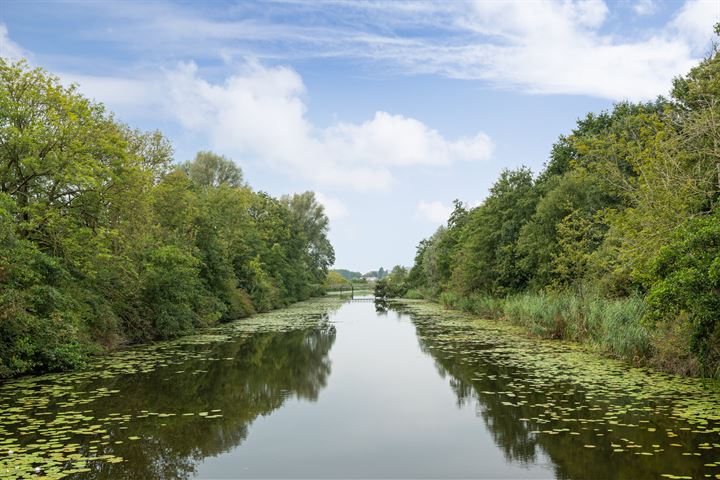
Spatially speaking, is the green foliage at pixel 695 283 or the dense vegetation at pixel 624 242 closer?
the green foliage at pixel 695 283

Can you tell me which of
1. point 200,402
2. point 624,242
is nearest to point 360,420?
point 200,402

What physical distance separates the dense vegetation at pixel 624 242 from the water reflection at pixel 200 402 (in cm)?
872

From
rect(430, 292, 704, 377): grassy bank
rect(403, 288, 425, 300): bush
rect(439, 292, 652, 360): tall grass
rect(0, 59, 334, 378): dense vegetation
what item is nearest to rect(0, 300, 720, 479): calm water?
rect(430, 292, 704, 377): grassy bank

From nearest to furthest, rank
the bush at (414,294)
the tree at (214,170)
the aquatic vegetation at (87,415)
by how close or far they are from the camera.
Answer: the aquatic vegetation at (87,415) < the tree at (214,170) < the bush at (414,294)

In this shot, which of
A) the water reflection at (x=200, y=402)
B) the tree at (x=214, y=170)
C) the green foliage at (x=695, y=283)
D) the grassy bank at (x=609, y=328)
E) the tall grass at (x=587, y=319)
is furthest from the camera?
the tree at (x=214, y=170)

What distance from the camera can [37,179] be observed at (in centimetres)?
1797

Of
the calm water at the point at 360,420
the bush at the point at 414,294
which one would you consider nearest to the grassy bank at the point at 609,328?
the calm water at the point at 360,420

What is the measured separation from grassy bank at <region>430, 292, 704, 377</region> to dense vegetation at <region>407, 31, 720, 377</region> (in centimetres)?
4

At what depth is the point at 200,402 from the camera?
11.9m

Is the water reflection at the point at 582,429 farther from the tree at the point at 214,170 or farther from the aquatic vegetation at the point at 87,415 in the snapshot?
the tree at the point at 214,170

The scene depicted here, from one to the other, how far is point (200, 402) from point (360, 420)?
→ 3.59m

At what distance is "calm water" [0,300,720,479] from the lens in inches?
310

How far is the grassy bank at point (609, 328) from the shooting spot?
46.0 feet

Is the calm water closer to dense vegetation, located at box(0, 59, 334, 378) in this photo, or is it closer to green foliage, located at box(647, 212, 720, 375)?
green foliage, located at box(647, 212, 720, 375)
